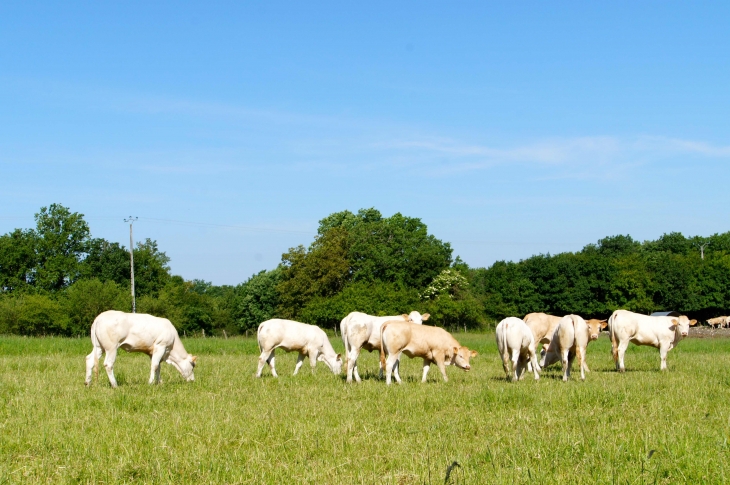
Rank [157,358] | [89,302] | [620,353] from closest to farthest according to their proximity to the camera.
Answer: [157,358]
[620,353]
[89,302]

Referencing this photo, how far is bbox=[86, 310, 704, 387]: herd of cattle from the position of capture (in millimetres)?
15391

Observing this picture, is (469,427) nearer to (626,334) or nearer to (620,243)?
(626,334)

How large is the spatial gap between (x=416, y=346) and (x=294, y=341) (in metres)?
3.90

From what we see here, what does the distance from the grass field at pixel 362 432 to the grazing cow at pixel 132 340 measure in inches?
26.3

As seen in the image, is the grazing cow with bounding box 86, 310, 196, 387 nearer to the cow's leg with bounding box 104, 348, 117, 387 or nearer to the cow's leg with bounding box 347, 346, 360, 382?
the cow's leg with bounding box 104, 348, 117, 387

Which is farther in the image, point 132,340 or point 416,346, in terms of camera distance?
point 416,346

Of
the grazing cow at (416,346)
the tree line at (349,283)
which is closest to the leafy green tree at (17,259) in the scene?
the tree line at (349,283)

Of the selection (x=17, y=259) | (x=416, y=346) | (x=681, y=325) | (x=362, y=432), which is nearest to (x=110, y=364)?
(x=416, y=346)

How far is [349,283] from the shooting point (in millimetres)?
72188

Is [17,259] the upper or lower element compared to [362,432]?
upper

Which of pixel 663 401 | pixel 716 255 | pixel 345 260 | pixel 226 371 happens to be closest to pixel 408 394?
pixel 663 401

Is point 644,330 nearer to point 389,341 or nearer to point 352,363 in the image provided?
point 389,341

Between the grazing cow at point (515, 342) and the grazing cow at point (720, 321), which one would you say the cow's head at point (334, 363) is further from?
the grazing cow at point (720, 321)

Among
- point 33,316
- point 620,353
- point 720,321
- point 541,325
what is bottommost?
point 720,321
